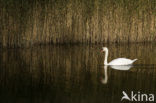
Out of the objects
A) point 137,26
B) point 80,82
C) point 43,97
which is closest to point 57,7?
point 137,26

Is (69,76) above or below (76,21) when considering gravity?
below

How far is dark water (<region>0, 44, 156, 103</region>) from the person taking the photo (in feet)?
25.1

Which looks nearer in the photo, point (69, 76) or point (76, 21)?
point (69, 76)

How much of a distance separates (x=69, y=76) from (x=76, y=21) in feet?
20.2

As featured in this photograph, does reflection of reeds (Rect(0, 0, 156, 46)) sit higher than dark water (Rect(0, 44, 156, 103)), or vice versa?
Answer: reflection of reeds (Rect(0, 0, 156, 46))

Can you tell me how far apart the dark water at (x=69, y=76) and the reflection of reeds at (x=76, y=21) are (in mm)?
918

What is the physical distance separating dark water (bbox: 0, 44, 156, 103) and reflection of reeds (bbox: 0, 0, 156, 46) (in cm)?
92

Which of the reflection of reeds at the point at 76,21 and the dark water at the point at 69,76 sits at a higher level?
the reflection of reeds at the point at 76,21

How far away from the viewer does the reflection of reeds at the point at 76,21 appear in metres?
14.0

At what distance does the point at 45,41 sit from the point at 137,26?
342 cm

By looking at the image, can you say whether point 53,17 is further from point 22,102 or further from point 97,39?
point 22,102

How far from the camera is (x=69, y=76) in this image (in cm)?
938

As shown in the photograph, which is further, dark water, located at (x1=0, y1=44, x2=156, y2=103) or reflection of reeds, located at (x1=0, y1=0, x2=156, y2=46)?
reflection of reeds, located at (x1=0, y1=0, x2=156, y2=46)

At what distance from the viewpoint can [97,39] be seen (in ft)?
50.4
